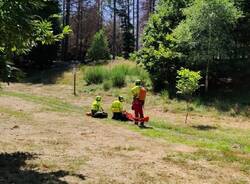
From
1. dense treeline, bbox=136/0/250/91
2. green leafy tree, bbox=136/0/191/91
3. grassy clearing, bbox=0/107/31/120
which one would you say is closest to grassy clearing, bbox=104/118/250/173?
grassy clearing, bbox=0/107/31/120

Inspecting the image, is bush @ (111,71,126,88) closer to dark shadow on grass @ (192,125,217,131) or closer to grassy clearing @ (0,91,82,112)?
grassy clearing @ (0,91,82,112)

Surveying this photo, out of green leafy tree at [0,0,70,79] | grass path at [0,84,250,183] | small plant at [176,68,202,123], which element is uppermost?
green leafy tree at [0,0,70,79]

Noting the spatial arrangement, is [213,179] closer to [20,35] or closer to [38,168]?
[38,168]

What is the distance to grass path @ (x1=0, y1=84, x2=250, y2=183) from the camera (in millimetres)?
10891

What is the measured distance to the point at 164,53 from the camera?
28766 millimetres

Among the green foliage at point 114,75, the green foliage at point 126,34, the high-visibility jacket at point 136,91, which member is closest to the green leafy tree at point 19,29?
the high-visibility jacket at point 136,91

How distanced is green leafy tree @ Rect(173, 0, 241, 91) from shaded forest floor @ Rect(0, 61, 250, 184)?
12.4 ft

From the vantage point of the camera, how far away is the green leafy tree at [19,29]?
385 inches

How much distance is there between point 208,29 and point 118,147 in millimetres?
14041

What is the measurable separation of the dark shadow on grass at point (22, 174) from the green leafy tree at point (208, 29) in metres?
16.4

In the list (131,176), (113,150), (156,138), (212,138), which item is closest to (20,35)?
(131,176)

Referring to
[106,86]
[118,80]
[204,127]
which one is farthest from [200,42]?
[204,127]

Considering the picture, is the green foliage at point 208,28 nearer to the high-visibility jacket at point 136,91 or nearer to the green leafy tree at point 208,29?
the green leafy tree at point 208,29

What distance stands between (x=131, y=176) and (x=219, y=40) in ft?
56.4
